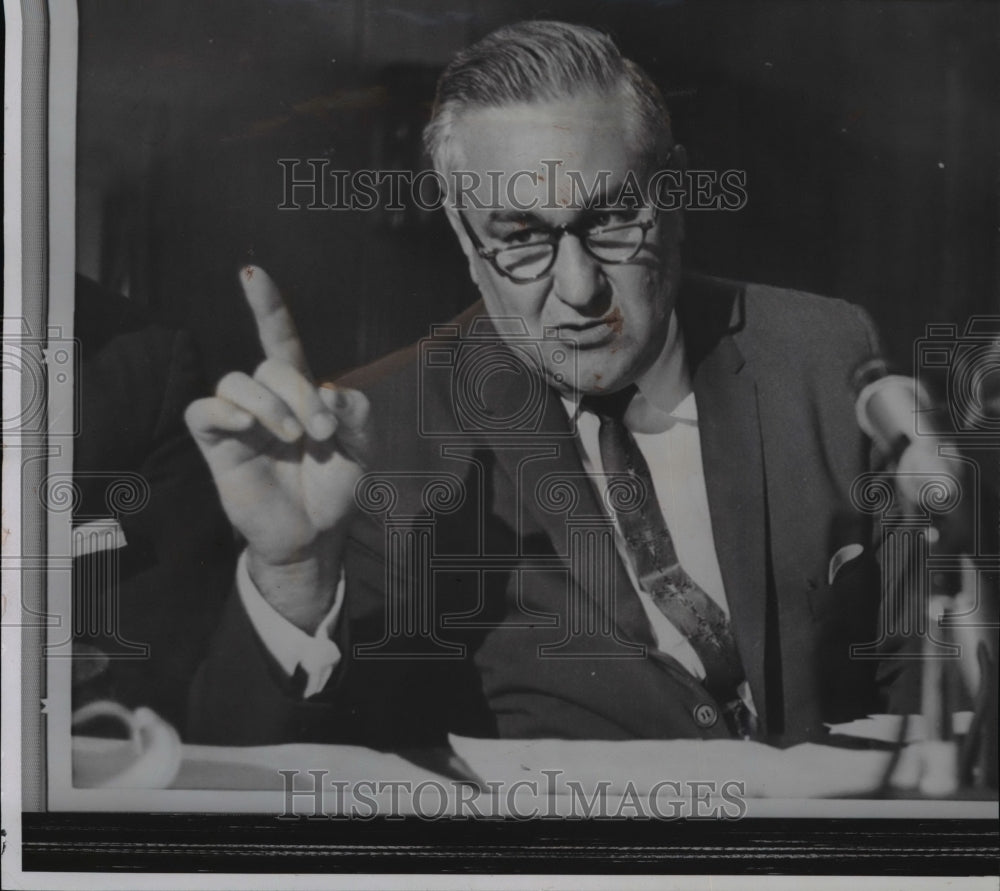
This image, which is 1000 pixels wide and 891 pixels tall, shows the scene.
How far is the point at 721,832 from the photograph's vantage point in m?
2.52

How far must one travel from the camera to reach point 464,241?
2516 mm

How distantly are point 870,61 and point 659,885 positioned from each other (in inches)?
77.0

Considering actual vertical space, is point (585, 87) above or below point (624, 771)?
above

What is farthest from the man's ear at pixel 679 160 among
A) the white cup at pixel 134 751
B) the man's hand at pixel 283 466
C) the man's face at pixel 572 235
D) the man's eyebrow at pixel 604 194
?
the white cup at pixel 134 751

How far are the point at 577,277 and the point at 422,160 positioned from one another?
0.45 metres

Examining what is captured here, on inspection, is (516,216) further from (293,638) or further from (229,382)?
(293,638)

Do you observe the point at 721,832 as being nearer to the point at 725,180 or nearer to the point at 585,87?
the point at 725,180

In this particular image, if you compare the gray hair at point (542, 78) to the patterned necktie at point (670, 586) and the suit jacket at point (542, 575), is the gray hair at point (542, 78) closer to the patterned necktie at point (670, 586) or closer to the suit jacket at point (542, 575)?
the suit jacket at point (542, 575)

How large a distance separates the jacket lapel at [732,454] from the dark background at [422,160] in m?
0.11

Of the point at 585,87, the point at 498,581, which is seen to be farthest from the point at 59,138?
the point at 498,581

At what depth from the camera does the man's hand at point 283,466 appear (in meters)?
2.51

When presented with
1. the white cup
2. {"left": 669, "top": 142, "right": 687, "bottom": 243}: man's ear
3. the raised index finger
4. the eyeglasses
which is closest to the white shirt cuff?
the white cup

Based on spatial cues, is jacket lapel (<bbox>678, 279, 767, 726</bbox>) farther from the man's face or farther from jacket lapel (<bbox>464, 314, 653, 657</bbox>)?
jacket lapel (<bbox>464, 314, 653, 657</bbox>)

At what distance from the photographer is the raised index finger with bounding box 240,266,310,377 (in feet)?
8.25
